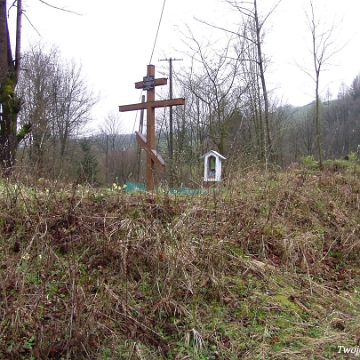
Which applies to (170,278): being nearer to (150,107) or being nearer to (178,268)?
(178,268)

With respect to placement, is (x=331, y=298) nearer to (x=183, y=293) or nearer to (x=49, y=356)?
→ (x=183, y=293)

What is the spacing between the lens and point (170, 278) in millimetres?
3252

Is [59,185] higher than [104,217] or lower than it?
higher

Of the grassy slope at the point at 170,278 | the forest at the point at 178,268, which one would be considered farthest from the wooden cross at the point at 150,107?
the grassy slope at the point at 170,278

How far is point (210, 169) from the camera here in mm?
9172

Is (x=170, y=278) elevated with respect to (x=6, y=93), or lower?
lower

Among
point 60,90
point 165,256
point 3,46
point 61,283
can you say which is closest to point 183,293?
point 165,256

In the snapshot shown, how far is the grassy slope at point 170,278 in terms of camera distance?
2707 mm

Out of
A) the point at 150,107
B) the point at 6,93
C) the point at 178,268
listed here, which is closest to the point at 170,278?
the point at 178,268

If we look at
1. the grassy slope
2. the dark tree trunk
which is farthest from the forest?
the dark tree trunk

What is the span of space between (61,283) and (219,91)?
9.89 meters

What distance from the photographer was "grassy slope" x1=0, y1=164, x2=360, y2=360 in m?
2.71

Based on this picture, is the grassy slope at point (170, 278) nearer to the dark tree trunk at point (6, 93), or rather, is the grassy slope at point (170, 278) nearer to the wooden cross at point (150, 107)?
the wooden cross at point (150, 107)

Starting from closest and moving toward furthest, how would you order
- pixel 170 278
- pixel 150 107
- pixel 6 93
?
1. pixel 170 278
2. pixel 150 107
3. pixel 6 93
